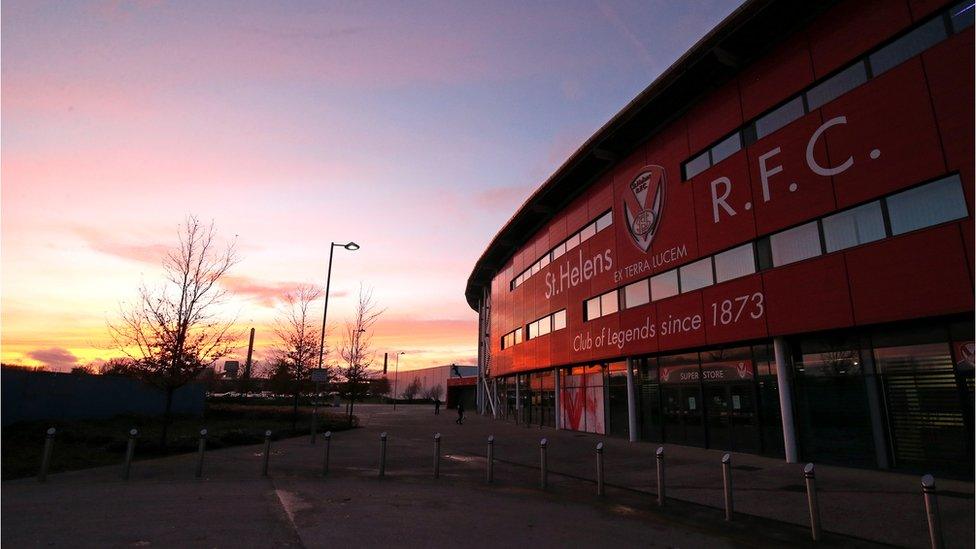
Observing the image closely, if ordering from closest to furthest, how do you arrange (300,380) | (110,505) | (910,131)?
(110,505) → (910,131) → (300,380)

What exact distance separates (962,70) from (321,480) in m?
16.9

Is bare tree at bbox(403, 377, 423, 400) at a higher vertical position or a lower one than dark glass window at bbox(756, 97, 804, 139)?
lower

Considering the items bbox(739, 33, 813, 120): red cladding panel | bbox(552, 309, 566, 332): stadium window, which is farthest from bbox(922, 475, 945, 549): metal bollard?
bbox(552, 309, 566, 332): stadium window

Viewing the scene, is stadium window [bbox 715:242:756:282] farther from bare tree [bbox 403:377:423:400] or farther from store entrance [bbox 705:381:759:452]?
bare tree [bbox 403:377:423:400]

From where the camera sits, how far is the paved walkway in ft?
22.2

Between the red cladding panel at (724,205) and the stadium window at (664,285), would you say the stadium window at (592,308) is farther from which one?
the red cladding panel at (724,205)

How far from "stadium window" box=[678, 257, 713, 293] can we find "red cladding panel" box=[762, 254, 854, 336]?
254cm

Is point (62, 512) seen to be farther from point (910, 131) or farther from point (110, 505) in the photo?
point (910, 131)

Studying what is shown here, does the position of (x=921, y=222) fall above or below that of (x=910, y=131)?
below

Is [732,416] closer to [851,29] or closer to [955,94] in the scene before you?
[955,94]

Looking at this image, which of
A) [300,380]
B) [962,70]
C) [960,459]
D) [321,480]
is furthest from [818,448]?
[300,380]

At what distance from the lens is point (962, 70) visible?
11.2 metres

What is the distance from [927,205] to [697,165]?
8.09 meters

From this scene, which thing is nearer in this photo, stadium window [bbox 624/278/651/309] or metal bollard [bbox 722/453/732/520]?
metal bollard [bbox 722/453/732/520]
